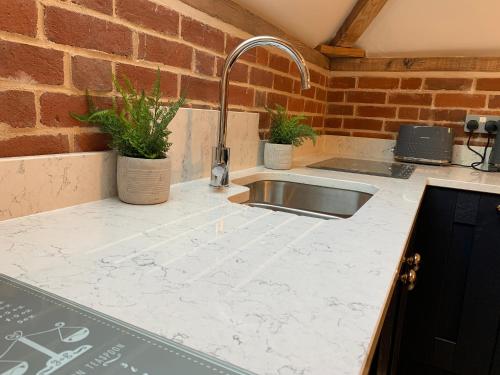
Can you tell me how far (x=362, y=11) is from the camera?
1865 mm

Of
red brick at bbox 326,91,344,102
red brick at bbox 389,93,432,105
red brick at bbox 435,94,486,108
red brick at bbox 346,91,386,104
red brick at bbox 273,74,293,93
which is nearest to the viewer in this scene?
red brick at bbox 273,74,293,93

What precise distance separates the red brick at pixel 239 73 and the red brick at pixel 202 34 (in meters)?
0.11

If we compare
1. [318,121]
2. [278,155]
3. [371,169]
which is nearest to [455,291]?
[371,169]

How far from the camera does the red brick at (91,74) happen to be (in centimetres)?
78

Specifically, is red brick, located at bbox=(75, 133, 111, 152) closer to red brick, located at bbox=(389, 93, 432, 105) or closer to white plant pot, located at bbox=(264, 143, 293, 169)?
white plant pot, located at bbox=(264, 143, 293, 169)

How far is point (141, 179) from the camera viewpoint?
2.64 feet

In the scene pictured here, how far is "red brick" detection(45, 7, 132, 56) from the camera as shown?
28.7 inches

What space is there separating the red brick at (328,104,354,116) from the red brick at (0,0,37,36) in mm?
1828

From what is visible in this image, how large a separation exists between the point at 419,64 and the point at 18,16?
191 centimetres

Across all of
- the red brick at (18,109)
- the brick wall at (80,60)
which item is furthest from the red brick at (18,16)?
the red brick at (18,109)

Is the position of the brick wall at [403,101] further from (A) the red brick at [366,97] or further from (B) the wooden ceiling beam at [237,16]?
(B) the wooden ceiling beam at [237,16]

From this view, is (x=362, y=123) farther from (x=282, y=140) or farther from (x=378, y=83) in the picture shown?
(x=282, y=140)

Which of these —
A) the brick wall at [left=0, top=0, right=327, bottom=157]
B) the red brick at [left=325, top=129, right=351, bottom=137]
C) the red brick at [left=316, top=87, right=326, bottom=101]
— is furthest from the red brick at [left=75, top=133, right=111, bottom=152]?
the red brick at [left=325, top=129, right=351, bottom=137]

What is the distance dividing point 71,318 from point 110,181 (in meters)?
0.52
